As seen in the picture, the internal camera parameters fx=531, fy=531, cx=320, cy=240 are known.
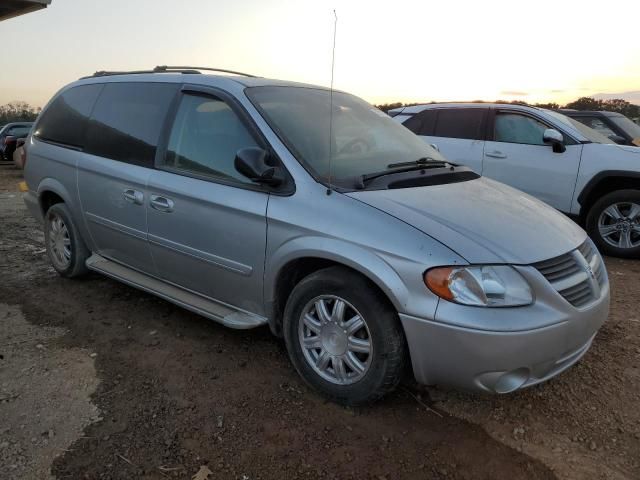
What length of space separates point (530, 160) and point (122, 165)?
16.3 ft

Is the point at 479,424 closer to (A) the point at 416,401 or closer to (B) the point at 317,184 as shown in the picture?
(A) the point at 416,401

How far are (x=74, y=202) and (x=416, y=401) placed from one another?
10.5 ft

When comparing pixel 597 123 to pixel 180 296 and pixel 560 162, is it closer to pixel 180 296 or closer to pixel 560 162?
pixel 560 162

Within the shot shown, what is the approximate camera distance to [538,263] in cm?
259

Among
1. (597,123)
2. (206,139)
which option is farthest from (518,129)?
(206,139)

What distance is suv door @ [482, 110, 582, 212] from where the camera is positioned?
6.45 metres

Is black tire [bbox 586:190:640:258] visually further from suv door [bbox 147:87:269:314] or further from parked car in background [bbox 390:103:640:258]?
suv door [bbox 147:87:269:314]

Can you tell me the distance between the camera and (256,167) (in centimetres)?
298

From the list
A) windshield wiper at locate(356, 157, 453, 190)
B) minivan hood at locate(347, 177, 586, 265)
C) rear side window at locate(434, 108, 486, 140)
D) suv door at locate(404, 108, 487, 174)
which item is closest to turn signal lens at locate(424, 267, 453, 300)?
minivan hood at locate(347, 177, 586, 265)

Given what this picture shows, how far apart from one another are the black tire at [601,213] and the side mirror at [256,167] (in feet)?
15.7

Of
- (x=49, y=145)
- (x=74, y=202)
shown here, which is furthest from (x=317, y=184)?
(x=49, y=145)

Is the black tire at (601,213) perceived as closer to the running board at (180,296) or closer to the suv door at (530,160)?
the suv door at (530,160)

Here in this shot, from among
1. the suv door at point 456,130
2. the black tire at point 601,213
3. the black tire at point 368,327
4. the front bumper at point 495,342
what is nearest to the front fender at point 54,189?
the black tire at point 368,327

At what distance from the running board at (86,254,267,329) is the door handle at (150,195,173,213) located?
570 mm
